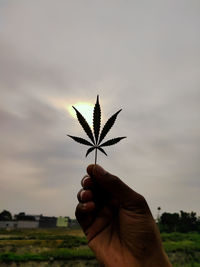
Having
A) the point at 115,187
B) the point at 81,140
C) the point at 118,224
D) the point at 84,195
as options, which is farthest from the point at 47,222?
the point at 81,140

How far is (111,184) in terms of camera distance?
322 centimetres

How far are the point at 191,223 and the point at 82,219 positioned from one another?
54.7 meters

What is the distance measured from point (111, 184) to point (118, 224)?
0.70 m

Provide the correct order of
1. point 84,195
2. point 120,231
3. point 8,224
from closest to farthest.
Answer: point 84,195 < point 120,231 < point 8,224

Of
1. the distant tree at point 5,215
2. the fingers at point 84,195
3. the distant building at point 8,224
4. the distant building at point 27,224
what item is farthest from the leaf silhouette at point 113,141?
Result: the distant tree at point 5,215

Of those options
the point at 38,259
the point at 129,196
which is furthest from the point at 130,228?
the point at 38,259

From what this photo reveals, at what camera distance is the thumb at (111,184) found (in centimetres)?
319

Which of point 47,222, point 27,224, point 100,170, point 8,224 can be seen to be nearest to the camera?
point 100,170

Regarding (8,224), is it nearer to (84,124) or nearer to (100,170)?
(100,170)

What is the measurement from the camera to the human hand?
10.7ft

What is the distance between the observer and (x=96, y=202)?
11.7 ft

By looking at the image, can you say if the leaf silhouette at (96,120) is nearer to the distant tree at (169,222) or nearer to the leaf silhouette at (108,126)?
the leaf silhouette at (108,126)

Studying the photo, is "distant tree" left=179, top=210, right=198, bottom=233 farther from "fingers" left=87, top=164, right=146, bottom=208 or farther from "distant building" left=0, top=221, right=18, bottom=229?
"fingers" left=87, top=164, right=146, bottom=208

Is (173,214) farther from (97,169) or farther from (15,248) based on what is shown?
(97,169)
